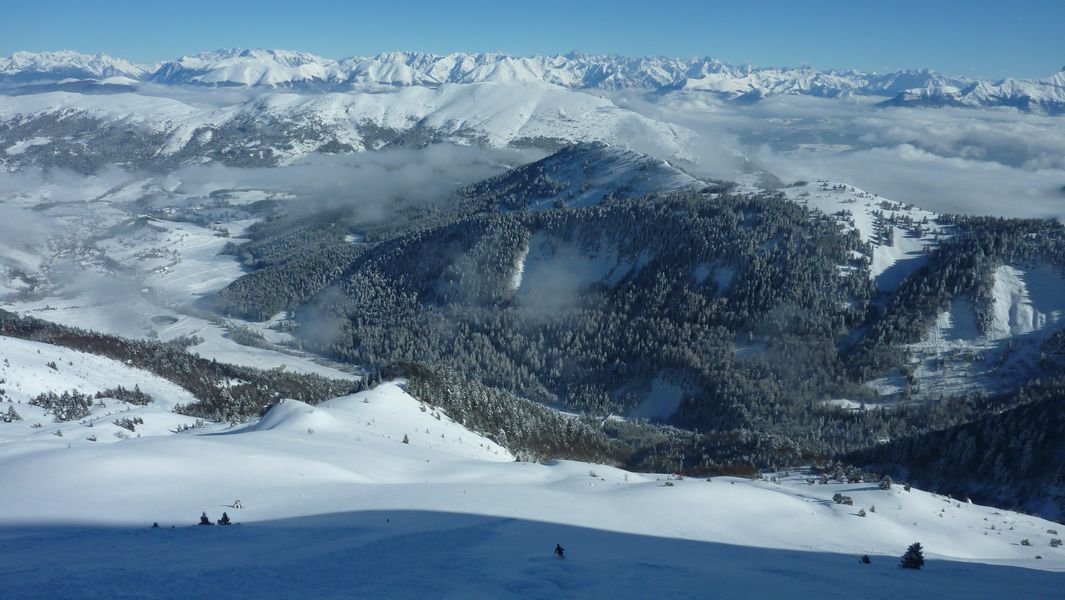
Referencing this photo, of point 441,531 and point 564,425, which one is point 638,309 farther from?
point 441,531

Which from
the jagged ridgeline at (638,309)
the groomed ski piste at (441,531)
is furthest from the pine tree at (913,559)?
the jagged ridgeline at (638,309)

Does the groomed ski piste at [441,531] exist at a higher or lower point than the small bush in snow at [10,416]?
lower

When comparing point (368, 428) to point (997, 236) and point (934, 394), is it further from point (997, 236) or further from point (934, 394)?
point (997, 236)

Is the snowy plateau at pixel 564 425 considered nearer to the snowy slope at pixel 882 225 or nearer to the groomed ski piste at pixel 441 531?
the groomed ski piste at pixel 441 531

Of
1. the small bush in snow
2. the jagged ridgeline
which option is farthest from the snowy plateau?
the jagged ridgeline

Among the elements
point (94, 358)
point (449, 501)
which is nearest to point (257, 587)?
point (449, 501)
